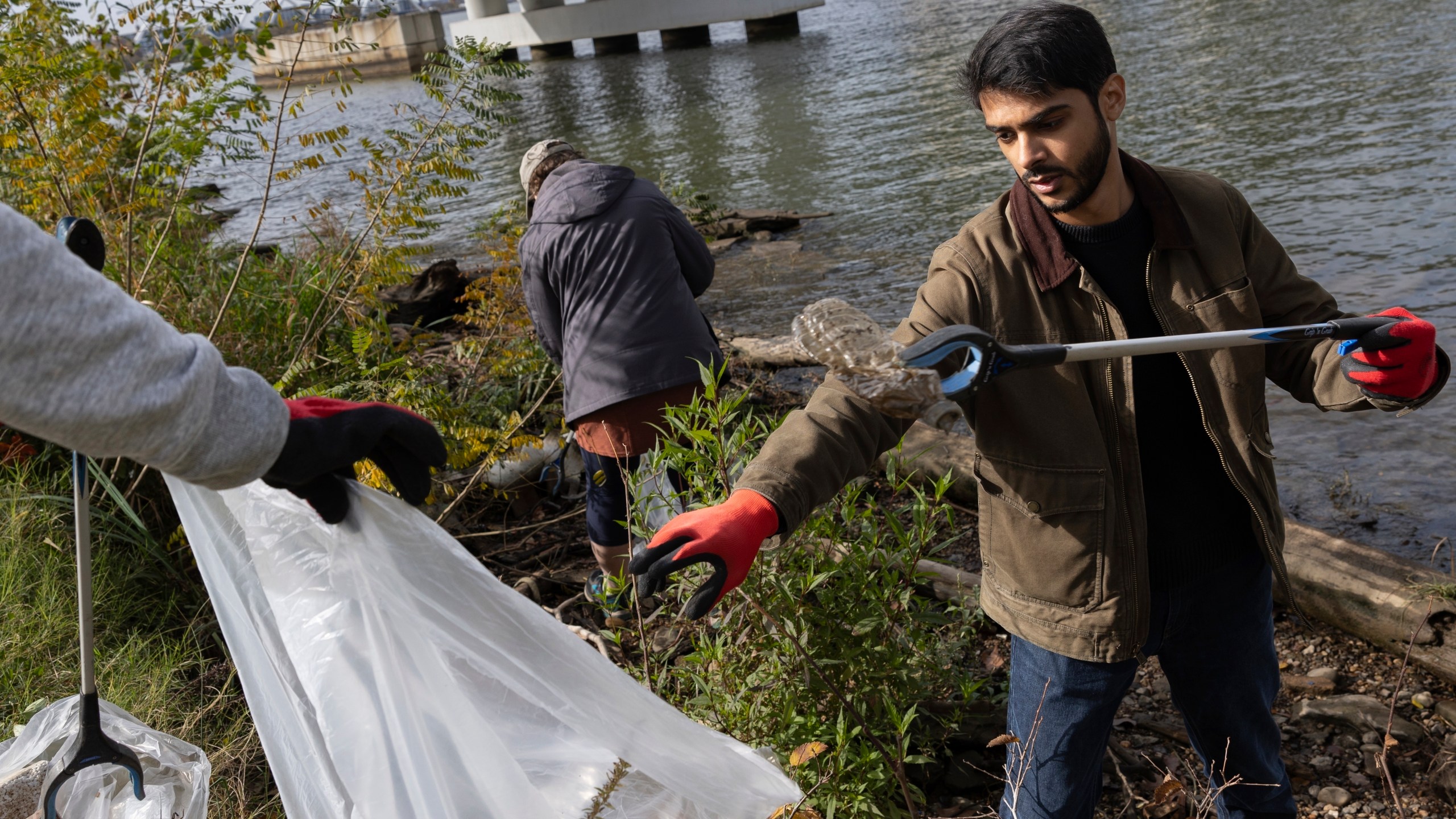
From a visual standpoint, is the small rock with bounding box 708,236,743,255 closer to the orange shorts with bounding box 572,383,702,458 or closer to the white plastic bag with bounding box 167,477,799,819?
the orange shorts with bounding box 572,383,702,458

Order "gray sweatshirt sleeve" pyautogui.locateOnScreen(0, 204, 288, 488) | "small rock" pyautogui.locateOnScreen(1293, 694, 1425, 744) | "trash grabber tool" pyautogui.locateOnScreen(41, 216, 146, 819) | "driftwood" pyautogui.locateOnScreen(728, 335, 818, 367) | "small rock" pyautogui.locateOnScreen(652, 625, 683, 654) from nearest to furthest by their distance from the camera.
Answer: "gray sweatshirt sleeve" pyautogui.locateOnScreen(0, 204, 288, 488) → "trash grabber tool" pyautogui.locateOnScreen(41, 216, 146, 819) → "small rock" pyautogui.locateOnScreen(1293, 694, 1425, 744) → "small rock" pyautogui.locateOnScreen(652, 625, 683, 654) → "driftwood" pyautogui.locateOnScreen(728, 335, 818, 367)

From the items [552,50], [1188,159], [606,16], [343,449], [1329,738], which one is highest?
[606,16]

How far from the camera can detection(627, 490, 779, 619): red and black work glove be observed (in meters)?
1.67

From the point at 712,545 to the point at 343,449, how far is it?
613mm

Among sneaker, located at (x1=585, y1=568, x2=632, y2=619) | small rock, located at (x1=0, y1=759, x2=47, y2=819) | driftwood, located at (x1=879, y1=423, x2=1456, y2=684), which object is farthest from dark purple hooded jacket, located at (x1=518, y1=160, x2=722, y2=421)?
small rock, located at (x1=0, y1=759, x2=47, y2=819)

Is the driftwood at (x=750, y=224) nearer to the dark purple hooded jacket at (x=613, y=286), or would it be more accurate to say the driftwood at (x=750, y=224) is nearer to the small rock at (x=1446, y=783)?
the dark purple hooded jacket at (x=613, y=286)

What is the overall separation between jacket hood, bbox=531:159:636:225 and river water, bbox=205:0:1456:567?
109 inches

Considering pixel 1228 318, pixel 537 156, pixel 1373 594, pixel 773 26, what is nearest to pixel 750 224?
pixel 537 156

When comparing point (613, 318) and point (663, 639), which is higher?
point (613, 318)

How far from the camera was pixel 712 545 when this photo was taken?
1.72 meters

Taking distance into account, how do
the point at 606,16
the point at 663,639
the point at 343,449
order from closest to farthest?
the point at 343,449, the point at 663,639, the point at 606,16

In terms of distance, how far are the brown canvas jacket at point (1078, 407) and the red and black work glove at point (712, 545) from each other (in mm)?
134

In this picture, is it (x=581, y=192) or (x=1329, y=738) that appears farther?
(x=581, y=192)

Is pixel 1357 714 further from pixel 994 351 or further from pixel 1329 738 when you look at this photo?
pixel 994 351
